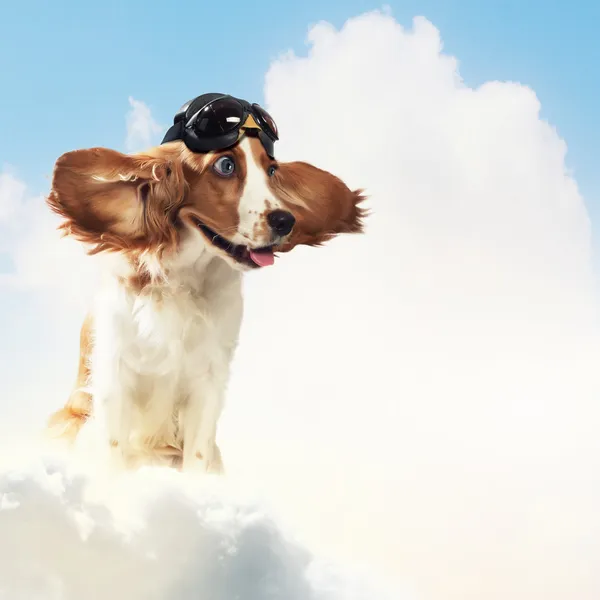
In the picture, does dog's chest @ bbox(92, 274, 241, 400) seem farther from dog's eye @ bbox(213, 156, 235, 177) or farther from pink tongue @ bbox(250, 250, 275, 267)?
dog's eye @ bbox(213, 156, 235, 177)

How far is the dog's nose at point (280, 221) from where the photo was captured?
2.96 meters

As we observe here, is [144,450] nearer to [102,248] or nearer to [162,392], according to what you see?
[162,392]

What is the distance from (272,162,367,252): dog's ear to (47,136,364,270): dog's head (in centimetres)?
6

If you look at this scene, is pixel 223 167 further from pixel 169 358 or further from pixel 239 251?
pixel 169 358

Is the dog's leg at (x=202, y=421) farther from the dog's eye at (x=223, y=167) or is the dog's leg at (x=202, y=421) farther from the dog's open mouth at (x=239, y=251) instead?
the dog's eye at (x=223, y=167)

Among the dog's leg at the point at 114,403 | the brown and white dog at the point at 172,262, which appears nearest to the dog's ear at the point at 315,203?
the brown and white dog at the point at 172,262

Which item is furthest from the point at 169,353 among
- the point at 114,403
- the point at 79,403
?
the point at 79,403

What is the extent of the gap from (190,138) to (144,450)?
1139mm

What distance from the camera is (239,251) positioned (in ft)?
9.98

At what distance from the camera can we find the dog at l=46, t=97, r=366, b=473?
301 centimetres

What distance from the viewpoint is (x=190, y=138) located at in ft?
9.96

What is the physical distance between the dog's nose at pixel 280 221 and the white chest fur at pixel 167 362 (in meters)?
0.32

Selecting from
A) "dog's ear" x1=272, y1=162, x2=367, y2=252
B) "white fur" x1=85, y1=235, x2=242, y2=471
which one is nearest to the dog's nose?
"dog's ear" x1=272, y1=162, x2=367, y2=252

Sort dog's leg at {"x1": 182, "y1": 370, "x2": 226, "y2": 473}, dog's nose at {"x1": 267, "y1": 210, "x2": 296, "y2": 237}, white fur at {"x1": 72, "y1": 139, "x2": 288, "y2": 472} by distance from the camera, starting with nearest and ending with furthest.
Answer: dog's nose at {"x1": 267, "y1": 210, "x2": 296, "y2": 237} < white fur at {"x1": 72, "y1": 139, "x2": 288, "y2": 472} < dog's leg at {"x1": 182, "y1": 370, "x2": 226, "y2": 473}
